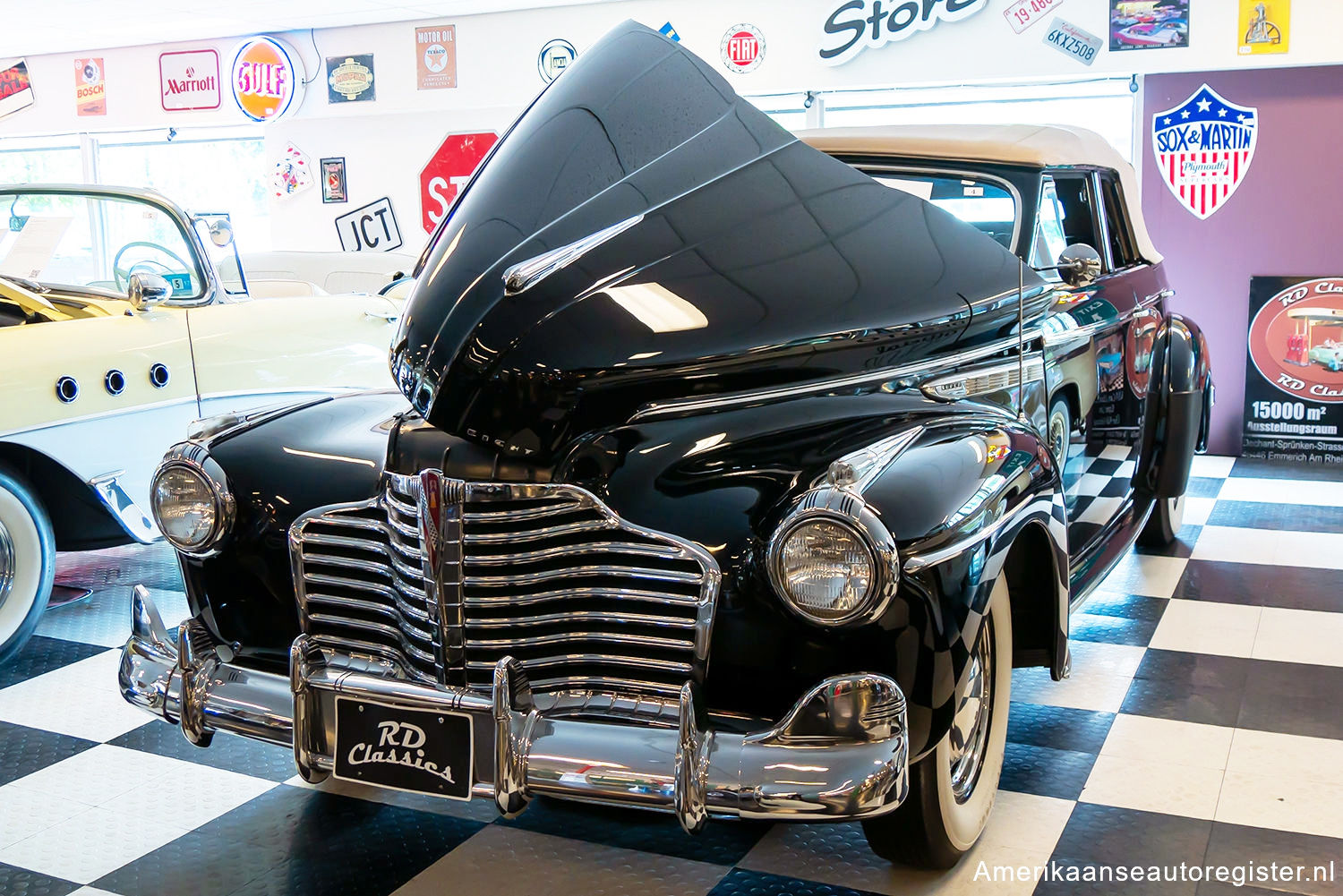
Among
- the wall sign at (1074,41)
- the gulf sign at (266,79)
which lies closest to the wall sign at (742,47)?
the wall sign at (1074,41)

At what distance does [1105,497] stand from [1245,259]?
402 centimetres

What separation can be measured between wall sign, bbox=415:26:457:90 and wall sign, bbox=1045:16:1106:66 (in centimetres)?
418

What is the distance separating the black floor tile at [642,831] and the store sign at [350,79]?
771 centimetres

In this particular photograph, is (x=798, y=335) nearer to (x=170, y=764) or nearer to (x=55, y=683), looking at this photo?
(x=170, y=764)

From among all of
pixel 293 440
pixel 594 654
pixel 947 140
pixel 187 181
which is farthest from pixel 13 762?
pixel 187 181

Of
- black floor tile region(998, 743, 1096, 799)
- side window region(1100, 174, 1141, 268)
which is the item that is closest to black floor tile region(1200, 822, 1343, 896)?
black floor tile region(998, 743, 1096, 799)

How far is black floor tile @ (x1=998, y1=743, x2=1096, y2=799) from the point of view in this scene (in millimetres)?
2332

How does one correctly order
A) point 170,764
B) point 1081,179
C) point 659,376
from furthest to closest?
1. point 1081,179
2. point 170,764
3. point 659,376

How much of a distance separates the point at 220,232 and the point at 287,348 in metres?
0.42

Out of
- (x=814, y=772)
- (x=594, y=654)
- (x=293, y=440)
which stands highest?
(x=293, y=440)

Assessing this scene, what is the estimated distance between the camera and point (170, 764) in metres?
2.55

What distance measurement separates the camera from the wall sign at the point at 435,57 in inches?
340

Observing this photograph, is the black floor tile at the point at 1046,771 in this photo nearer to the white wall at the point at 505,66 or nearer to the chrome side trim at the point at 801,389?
the chrome side trim at the point at 801,389

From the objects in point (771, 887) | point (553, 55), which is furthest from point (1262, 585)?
point (553, 55)
